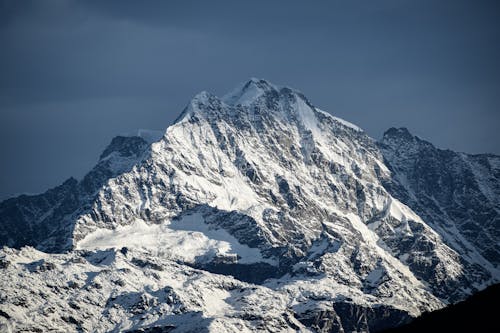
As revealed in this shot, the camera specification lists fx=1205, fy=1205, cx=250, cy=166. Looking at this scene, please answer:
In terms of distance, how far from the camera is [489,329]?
7136 inches

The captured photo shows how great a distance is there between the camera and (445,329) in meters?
195

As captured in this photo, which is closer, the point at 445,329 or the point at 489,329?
the point at 489,329

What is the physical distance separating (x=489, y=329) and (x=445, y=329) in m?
14.3
